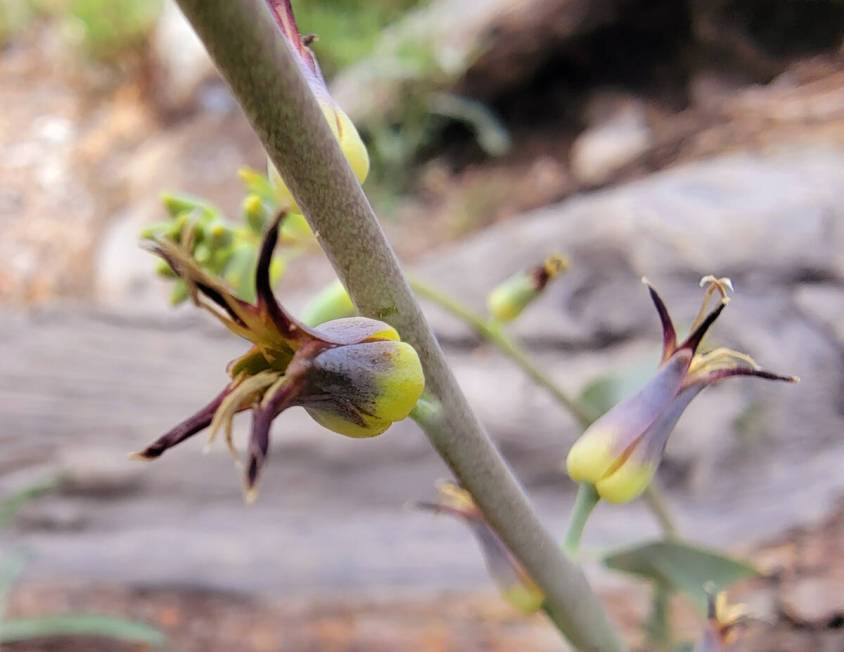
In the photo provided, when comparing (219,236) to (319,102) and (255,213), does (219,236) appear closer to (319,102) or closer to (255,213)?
(255,213)

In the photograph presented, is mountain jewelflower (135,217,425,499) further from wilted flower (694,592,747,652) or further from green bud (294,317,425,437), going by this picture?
wilted flower (694,592,747,652)

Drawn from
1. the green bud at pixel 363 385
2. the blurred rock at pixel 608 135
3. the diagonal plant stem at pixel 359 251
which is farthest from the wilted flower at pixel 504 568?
the blurred rock at pixel 608 135

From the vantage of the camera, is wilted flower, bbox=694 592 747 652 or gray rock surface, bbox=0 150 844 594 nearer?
wilted flower, bbox=694 592 747 652

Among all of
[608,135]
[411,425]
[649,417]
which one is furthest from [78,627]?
[608,135]

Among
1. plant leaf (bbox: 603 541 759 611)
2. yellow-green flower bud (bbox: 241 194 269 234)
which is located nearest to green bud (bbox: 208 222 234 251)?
yellow-green flower bud (bbox: 241 194 269 234)

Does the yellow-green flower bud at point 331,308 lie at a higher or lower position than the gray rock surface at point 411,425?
higher

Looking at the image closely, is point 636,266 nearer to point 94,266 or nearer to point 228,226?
point 228,226

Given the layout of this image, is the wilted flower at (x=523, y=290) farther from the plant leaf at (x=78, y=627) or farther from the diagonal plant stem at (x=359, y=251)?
the plant leaf at (x=78, y=627)
